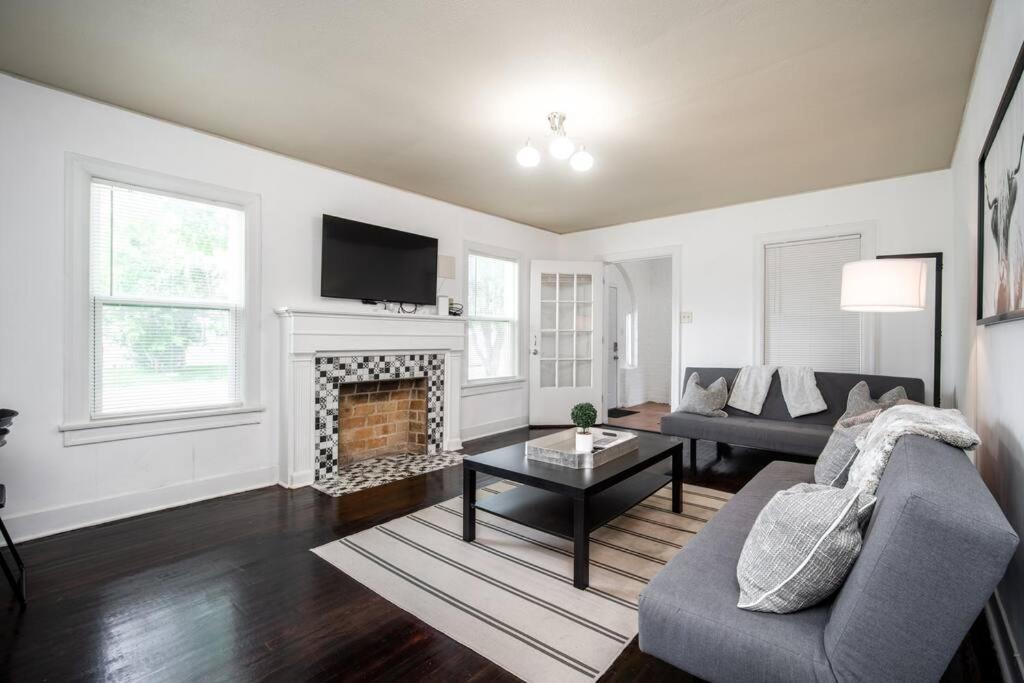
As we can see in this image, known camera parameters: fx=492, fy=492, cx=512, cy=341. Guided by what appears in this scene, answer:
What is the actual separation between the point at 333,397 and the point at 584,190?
2.83m

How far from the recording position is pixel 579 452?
102 inches

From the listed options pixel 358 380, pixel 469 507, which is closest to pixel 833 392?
pixel 469 507

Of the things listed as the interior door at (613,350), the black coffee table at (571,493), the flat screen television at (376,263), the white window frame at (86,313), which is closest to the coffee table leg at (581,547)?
the black coffee table at (571,493)

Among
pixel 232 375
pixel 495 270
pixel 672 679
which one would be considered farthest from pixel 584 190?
pixel 672 679

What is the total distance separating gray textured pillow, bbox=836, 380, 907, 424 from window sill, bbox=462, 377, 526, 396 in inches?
124

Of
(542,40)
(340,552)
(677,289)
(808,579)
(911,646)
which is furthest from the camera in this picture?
(677,289)

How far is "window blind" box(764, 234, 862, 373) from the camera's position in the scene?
173 inches

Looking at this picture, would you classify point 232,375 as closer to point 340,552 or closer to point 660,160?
point 340,552

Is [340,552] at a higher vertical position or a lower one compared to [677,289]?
lower

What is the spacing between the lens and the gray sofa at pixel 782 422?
11.9ft

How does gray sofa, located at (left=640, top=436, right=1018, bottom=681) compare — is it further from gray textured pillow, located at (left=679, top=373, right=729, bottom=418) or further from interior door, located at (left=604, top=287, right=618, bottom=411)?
interior door, located at (left=604, top=287, right=618, bottom=411)

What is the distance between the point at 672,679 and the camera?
160cm

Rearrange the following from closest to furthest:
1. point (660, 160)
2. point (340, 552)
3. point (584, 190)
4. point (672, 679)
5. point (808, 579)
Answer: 1. point (808, 579)
2. point (672, 679)
3. point (340, 552)
4. point (660, 160)
5. point (584, 190)

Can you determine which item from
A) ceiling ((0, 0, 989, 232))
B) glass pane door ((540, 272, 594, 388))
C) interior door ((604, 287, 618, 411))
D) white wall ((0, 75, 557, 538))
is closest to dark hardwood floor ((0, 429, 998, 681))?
white wall ((0, 75, 557, 538))
